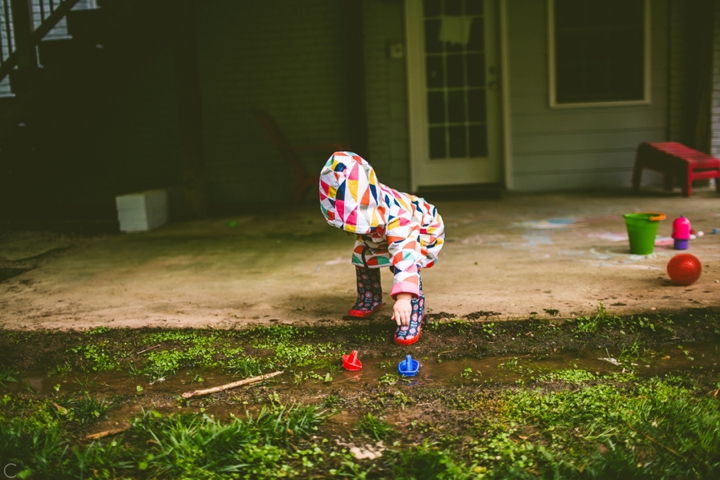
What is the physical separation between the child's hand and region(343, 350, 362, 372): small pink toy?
22 cm

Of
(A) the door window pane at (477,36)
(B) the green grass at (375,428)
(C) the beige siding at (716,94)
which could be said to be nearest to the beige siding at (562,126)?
(A) the door window pane at (477,36)

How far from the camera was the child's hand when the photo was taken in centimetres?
246

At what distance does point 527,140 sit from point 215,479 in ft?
23.2

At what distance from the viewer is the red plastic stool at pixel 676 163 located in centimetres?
656

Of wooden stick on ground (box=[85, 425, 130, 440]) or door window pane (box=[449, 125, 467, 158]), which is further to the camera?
door window pane (box=[449, 125, 467, 158])

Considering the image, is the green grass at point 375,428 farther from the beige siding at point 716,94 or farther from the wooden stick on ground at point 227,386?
the beige siding at point 716,94

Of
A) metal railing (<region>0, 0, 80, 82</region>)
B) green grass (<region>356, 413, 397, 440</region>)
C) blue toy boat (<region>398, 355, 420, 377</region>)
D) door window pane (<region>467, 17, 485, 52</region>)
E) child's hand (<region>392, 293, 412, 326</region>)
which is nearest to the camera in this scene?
green grass (<region>356, 413, 397, 440</region>)

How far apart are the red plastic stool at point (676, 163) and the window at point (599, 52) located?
97 centimetres

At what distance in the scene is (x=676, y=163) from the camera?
6.68m

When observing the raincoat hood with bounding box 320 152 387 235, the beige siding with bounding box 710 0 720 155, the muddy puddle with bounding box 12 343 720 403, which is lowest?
the muddy puddle with bounding box 12 343 720 403

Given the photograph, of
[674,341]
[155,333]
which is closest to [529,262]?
[674,341]

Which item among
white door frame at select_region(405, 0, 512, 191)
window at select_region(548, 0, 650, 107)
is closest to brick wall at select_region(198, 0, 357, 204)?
white door frame at select_region(405, 0, 512, 191)

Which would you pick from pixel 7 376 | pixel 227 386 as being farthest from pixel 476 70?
pixel 7 376

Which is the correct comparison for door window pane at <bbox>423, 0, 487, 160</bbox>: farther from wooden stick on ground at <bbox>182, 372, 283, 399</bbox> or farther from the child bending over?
wooden stick on ground at <bbox>182, 372, 283, 399</bbox>
